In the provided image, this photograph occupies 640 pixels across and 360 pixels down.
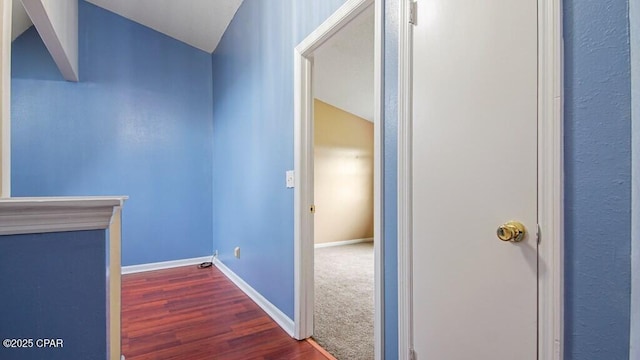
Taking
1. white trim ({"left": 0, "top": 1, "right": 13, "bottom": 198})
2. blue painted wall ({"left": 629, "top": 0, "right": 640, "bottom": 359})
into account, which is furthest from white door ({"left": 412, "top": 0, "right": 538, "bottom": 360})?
white trim ({"left": 0, "top": 1, "right": 13, "bottom": 198})

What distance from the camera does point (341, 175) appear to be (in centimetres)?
516

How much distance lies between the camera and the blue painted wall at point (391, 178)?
1.30 meters

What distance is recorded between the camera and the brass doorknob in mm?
854

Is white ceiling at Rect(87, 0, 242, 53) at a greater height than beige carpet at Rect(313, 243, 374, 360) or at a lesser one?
greater

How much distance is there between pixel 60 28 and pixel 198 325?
2.52m

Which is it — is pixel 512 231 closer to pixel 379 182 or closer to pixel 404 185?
pixel 404 185

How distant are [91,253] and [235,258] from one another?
2.54 metres

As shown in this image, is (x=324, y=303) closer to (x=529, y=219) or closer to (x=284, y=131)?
(x=284, y=131)

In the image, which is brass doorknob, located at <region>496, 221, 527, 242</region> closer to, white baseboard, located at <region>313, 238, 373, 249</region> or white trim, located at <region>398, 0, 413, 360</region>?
white trim, located at <region>398, 0, 413, 360</region>

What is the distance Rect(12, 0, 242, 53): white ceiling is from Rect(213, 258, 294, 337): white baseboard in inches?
105

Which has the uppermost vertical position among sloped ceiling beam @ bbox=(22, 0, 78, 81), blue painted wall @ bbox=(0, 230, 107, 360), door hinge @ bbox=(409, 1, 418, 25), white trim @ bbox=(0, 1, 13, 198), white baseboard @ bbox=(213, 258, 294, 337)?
sloped ceiling beam @ bbox=(22, 0, 78, 81)

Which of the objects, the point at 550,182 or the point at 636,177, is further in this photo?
the point at 550,182

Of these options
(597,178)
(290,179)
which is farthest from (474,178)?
(290,179)

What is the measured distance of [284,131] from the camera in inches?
87.7
